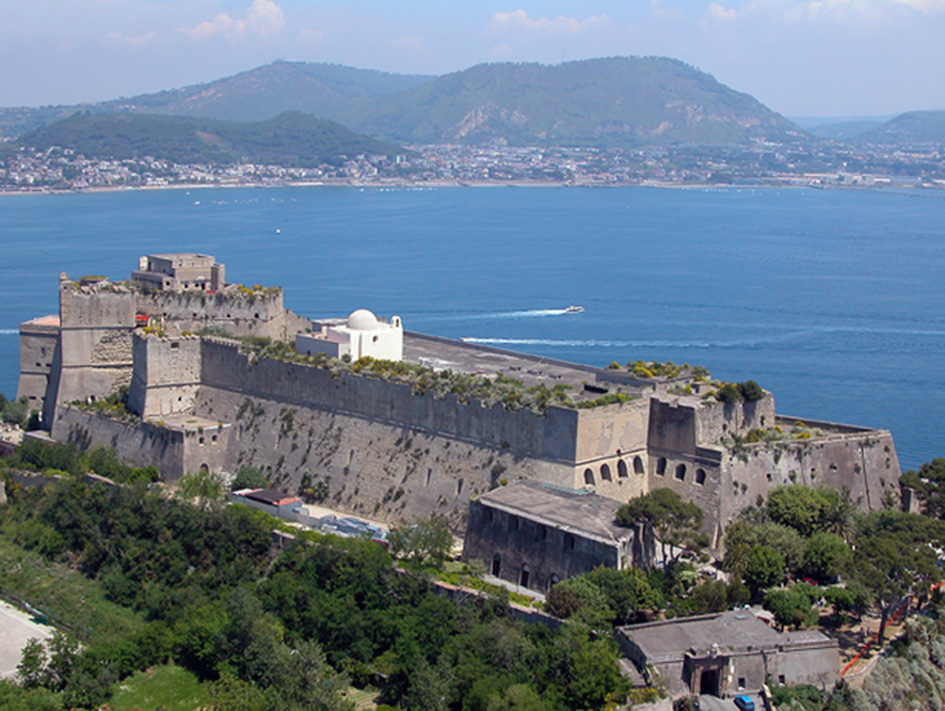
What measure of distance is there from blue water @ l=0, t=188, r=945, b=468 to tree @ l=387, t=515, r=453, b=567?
27.2 metres

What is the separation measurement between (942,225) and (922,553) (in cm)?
13110

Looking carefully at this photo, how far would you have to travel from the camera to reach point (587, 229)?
5645 inches

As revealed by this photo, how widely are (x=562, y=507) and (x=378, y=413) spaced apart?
9.07 m

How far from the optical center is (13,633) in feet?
108

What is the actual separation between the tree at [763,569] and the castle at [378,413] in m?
2.55

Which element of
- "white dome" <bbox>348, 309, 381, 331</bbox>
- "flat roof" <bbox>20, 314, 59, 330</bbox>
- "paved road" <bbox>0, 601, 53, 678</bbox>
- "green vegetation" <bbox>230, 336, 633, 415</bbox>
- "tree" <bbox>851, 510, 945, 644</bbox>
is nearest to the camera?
"tree" <bbox>851, 510, 945, 644</bbox>

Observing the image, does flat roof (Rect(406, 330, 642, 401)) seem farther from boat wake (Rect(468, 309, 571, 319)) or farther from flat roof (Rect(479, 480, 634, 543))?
boat wake (Rect(468, 309, 571, 319))

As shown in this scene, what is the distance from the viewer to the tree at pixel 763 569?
29.9 m

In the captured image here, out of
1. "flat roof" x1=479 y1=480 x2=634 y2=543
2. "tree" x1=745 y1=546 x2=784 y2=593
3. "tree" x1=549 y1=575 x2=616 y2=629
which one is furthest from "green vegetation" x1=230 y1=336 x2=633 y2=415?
"tree" x1=549 y1=575 x2=616 y2=629

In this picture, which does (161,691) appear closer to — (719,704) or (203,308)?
(719,704)

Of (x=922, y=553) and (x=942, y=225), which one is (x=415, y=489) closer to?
(x=922, y=553)

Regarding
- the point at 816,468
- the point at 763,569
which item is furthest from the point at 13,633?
the point at 816,468

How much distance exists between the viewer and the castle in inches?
1323

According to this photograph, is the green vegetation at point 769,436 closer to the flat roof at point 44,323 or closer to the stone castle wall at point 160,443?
the stone castle wall at point 160,443
